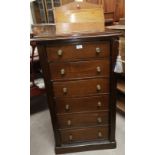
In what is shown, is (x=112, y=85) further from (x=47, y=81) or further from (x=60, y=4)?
(x=60, y=4)

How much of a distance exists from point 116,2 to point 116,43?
118cm

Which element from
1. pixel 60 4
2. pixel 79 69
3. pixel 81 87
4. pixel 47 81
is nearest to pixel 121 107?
pixel 81 87

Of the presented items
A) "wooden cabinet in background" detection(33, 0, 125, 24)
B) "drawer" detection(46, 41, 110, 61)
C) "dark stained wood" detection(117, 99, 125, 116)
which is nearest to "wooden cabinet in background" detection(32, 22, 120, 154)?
"drawer" detection(46, 41, 110, 61)

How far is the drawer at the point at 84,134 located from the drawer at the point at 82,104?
23 centimetres

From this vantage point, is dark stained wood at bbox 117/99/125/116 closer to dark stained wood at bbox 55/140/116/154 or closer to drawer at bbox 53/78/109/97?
dark stained wood at bbox 55/140/116/154

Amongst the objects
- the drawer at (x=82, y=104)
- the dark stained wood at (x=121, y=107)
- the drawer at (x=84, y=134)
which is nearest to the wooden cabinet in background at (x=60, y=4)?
the dark stained wood at (x=121, y=107)

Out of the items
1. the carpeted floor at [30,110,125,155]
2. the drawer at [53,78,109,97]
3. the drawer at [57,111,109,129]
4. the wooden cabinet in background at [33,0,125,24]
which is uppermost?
the wooden cabinet in background at [33,0,125,24]

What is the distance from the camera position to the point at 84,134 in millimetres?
1625

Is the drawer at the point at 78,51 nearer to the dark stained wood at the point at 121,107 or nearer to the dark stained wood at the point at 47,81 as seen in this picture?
the dark stained wood at the point at 47,81

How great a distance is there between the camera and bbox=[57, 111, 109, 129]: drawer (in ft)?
4.97

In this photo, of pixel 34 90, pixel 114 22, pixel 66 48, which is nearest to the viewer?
pixel 66 48
